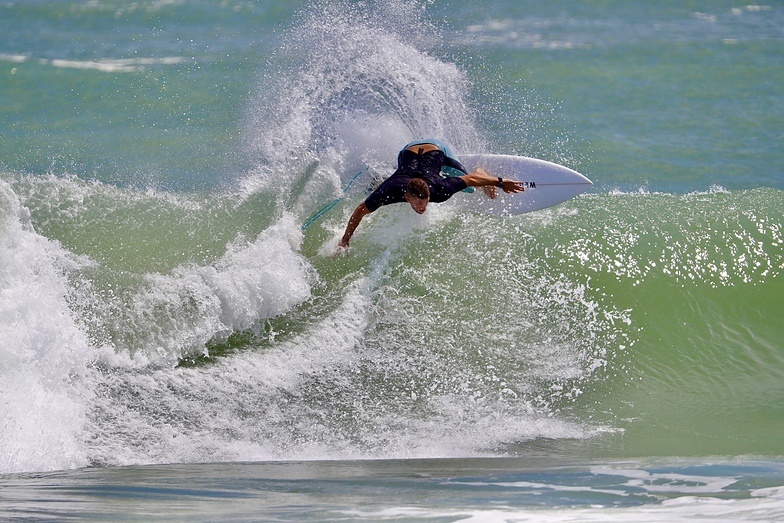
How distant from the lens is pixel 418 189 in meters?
5.86

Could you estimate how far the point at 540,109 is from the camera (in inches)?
334

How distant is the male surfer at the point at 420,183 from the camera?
19.4ft

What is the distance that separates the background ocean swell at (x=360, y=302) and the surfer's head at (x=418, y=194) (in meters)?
0.55

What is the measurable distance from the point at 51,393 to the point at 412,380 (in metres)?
2.34

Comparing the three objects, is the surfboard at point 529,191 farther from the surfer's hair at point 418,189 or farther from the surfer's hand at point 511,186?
the surfer's hair at point 418,189

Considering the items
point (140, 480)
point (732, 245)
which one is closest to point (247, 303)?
point (140, 480)

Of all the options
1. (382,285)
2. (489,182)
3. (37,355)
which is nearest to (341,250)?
(382,285)

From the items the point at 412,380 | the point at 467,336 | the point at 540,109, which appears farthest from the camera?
the point at 540,109

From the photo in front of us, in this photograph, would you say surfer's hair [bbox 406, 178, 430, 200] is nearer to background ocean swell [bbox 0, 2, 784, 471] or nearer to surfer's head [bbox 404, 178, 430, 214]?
surfer's head [bbox 404, 178, 430, 214]

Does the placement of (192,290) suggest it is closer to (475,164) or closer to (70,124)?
(475,164)

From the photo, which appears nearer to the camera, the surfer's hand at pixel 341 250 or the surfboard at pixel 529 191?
the surfer's hand at pixel 341 250

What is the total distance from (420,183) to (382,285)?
2.83ft

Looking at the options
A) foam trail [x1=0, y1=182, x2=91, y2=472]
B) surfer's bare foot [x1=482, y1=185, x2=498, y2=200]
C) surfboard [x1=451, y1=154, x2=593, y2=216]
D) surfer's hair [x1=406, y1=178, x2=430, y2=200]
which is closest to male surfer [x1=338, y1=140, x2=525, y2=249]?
surfer's hair [x1=406, y1=178, x2=430, y2=200]

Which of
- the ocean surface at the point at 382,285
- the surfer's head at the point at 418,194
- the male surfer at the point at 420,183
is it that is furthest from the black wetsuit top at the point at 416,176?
the ocean surface at the point at 382,285
